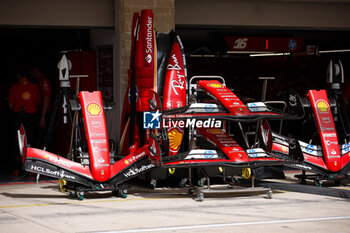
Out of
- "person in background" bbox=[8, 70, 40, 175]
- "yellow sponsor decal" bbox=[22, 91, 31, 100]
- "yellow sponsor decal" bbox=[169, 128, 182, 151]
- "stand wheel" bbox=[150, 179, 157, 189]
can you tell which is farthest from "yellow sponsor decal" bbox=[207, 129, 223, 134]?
"yellow sponsor decal" bbox=[22, 91, 31, 100]

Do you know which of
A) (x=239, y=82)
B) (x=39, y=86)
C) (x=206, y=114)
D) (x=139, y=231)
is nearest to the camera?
(x=139, y=231)

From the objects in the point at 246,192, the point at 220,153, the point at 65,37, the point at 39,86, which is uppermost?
the point at 65,37

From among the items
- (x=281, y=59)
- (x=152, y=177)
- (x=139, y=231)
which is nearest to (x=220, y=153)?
(x=152, y=177)

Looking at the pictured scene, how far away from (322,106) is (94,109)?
3355 mm

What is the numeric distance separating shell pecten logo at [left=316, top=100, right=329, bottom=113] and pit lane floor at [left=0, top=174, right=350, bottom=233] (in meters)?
1.49

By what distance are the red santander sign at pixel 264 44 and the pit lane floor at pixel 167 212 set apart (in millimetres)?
4781

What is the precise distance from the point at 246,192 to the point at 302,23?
4725 mm

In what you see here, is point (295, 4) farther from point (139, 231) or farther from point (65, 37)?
point (139, 231)

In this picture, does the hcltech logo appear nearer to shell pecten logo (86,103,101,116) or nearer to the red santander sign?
shell pecten logo (86,103,101,116)

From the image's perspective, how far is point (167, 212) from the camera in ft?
24.0

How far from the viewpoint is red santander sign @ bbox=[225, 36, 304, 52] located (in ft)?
43.5

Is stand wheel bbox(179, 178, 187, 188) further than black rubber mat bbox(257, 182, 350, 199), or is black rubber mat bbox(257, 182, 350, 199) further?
stand wheel bbox(179, 178, 187, 188)

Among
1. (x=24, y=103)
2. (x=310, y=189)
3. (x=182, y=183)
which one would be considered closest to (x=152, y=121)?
(x=182, y=183)

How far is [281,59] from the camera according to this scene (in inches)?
543
